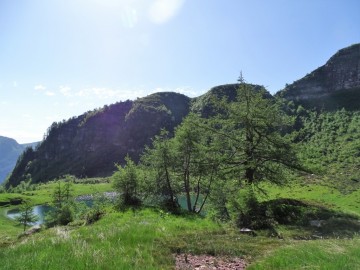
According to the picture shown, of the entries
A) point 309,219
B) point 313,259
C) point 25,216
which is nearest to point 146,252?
point 313,259

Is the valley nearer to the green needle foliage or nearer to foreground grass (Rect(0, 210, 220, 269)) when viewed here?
foreground grass (Rect(0, 210, 220, 269))

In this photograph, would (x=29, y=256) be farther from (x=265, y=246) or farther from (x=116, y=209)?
(x=116, y=209)

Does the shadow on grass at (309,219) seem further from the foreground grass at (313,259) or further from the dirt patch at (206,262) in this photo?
the dirt patch at (206,262)

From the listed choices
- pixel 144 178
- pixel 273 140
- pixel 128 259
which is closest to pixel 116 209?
pixel 144 178

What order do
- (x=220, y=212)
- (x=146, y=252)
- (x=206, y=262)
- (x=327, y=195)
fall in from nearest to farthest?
(x=146, y=252), (x=206, y=262), (x=220, y=212), (x=327, y=195)

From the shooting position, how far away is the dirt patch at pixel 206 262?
9.93 metres

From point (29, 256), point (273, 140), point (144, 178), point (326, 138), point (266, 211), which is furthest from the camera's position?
point (326, 138)

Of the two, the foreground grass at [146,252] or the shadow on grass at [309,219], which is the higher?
the foreground grass at [146,252]

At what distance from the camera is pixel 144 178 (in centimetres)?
3662

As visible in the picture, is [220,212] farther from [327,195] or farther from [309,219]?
[327,195]

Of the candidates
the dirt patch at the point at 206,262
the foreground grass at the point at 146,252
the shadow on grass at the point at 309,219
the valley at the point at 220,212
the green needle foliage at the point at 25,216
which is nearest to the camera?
the foreground grass at the point at 146,252

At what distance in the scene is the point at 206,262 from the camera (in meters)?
10.6

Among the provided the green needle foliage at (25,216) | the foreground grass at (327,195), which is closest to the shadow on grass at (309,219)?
the foreground grass at (327,195)

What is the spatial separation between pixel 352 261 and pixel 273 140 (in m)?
20.4
